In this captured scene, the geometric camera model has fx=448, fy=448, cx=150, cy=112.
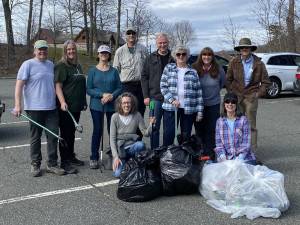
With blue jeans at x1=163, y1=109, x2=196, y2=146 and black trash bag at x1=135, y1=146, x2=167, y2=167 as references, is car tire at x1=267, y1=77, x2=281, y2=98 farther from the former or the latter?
black trash bag at x1=135, y1=146, x2=167, y2=167

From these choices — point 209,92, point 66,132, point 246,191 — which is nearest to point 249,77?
point 209,92

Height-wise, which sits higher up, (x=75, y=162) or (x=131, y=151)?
(x=131, y=151)

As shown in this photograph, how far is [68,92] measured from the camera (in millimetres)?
5965

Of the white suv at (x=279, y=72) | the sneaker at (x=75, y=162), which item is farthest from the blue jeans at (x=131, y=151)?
the white suv at (x=279, y=72)

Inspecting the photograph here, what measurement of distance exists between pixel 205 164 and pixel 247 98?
1.74 m

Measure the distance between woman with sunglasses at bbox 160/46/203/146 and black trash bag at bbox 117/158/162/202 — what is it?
0.89m

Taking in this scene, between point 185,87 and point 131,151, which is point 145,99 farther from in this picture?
point 131,151

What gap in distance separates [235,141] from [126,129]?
1.39 metres

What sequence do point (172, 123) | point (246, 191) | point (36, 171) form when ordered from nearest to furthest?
point (246, 191), point (36, 171), point (172, 123)


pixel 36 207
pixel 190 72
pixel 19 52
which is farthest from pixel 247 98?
pixel 19 52

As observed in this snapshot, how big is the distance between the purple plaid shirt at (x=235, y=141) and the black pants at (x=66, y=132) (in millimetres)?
1979

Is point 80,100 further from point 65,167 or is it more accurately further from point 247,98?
point 247,98

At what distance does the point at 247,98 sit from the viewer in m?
6.43

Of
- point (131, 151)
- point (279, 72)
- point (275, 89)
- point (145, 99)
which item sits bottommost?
point (131, 151)
